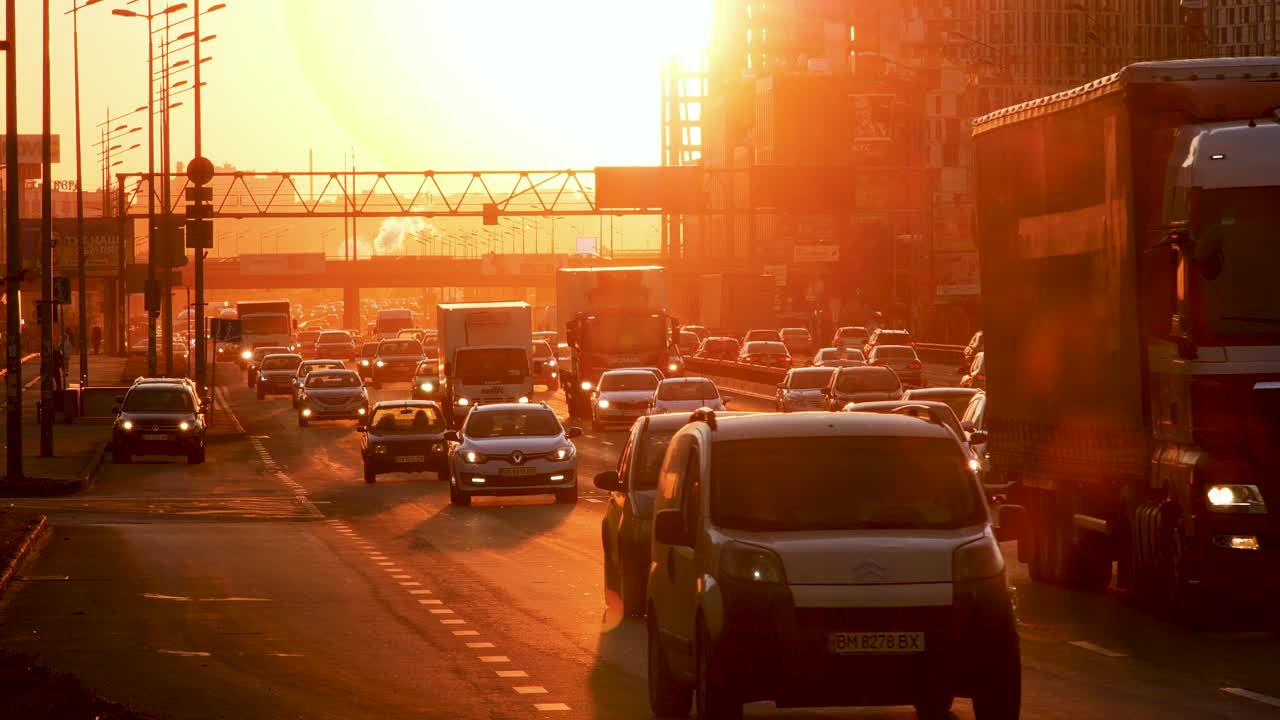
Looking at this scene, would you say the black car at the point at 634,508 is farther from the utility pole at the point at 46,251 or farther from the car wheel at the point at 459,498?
the utility pole at the point at 46,251

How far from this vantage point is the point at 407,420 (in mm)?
43594

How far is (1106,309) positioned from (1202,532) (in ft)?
7.35

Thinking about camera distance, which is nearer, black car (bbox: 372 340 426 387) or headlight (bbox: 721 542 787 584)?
headlight (bbox: 721 542 787 584)

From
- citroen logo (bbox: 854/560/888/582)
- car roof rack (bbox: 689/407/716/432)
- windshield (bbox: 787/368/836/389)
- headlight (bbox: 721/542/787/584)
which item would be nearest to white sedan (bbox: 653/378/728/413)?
windshield (bbox: 787/368/836/389)

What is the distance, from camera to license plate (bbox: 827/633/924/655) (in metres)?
11.2

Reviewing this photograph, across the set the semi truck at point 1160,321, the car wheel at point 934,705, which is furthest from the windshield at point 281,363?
the car wheel at point 934,705

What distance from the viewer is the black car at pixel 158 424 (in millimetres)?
49844

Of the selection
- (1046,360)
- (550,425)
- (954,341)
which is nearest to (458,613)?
(1046,360)

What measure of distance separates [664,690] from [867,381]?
38.9m

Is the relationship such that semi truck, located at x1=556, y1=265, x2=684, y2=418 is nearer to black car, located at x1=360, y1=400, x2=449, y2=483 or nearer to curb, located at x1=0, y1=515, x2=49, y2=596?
black car, located at x1=360, y1=400, x2=449, y2=483

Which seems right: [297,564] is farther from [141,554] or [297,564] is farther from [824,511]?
[824,511]

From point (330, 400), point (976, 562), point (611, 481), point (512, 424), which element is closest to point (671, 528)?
point (976, 562)

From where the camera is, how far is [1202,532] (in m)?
16.5

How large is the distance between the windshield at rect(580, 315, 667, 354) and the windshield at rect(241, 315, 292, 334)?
150 feet
